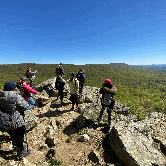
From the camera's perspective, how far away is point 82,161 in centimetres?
358

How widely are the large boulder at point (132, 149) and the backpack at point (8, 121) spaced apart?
12.0 ft

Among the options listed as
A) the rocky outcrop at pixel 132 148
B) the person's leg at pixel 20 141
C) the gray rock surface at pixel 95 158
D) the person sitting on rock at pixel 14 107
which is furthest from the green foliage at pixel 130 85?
the person sitting on rock at pixel 14 107

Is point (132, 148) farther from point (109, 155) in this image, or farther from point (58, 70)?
point (58, 70)

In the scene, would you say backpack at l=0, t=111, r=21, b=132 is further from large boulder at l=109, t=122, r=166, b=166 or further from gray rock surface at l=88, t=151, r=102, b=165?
large boulder at l=109, t=122, r=166, b=166

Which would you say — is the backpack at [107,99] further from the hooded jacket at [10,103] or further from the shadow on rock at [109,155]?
the hooded jacket at [10,103]

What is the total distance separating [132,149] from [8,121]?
164 inches

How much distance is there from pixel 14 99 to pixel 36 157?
7.89 feet

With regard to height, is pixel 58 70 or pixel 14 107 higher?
pixel 58 70

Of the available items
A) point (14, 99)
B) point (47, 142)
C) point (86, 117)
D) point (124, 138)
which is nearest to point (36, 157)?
point (47, 142)

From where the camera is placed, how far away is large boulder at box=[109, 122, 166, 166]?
3.26 metres

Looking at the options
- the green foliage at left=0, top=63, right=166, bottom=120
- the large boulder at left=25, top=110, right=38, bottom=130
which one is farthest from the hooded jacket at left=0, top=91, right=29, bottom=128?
the green foliage at left=0, top=63, right=166, bottom=120

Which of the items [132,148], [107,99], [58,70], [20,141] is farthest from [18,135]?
[58,70]

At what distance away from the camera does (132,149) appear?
3.53 m

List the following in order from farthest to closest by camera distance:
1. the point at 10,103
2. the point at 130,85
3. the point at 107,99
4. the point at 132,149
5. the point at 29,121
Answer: the point at 130,85, the point at 29,121, the point at 107,99, the point at 132,149, the point at 10,103
